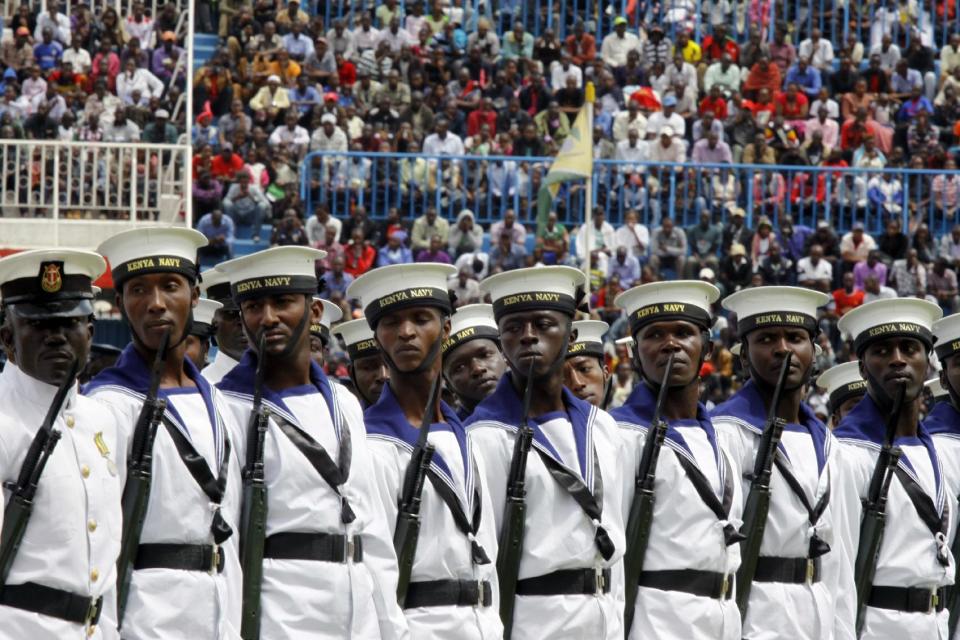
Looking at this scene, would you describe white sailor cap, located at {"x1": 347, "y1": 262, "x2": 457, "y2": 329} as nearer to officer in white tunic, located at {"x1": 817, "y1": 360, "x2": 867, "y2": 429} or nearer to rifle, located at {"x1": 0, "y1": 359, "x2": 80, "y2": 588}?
rifle, located at {"x1": 0, "y1": 359, "x2": 80, "y2": 588}

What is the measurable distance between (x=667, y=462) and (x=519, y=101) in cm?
1865

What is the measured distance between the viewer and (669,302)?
346 inches

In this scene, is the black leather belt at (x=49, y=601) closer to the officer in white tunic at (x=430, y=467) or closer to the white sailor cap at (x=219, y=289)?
the officer in white tunic at (x=430, y=467)

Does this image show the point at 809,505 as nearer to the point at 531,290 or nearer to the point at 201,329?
the point at 531,290

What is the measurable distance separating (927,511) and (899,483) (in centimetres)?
18

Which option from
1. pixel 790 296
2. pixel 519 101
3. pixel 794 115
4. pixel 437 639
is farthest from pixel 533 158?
pixel 437 639

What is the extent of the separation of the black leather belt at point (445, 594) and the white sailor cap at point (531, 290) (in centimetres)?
127

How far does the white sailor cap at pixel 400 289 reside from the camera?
789cm

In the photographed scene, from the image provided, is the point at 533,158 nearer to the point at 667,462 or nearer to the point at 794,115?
the point at 794,115

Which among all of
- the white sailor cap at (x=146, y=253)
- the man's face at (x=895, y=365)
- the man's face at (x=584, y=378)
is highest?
the white sailor cap at (x=146, y=253)

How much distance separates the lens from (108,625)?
6527 millimetres

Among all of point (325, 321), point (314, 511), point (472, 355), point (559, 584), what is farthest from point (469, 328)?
point (314, 511)

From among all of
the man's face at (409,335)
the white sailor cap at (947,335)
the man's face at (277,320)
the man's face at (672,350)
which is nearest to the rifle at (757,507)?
the man's face at (672,350)

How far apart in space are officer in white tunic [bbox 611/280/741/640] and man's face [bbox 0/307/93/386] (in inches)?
104
